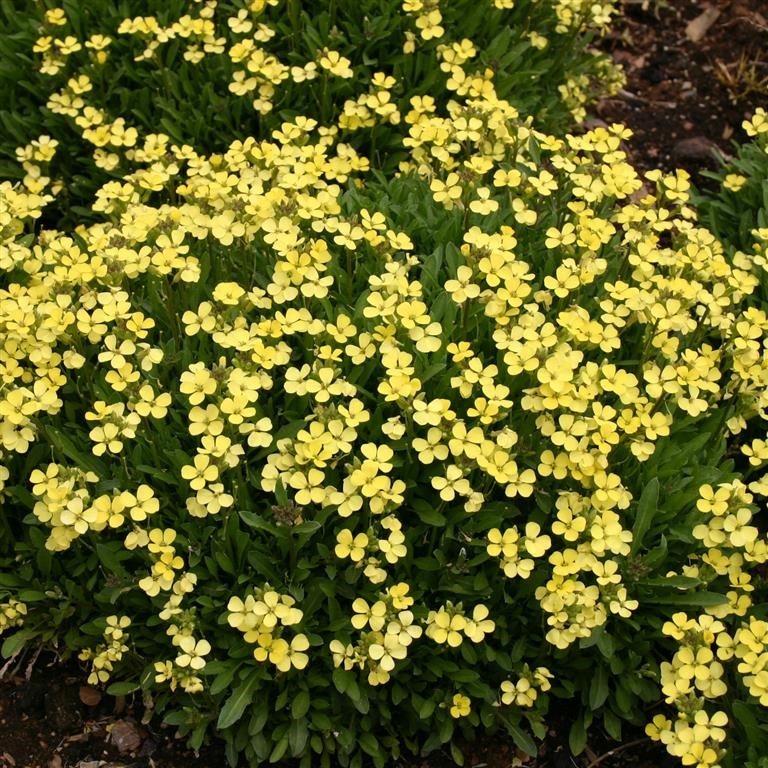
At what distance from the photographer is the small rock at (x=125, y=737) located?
3674mm

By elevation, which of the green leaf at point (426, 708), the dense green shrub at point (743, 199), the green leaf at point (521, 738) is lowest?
the green leaf at point (521, 738)

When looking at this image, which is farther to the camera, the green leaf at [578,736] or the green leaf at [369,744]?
the green leaf at [578,736]

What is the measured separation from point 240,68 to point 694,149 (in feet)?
8.55

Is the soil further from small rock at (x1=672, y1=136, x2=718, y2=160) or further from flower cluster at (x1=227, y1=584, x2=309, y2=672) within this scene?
flower cluster at (x1=227, y1=584, x2=309, y2=672)

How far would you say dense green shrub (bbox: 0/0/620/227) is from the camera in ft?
16.2

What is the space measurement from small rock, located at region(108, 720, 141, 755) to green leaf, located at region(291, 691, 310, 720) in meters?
0.67

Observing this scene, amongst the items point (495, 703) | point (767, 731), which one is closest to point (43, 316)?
point (495, 703)

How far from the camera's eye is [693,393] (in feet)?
11.6

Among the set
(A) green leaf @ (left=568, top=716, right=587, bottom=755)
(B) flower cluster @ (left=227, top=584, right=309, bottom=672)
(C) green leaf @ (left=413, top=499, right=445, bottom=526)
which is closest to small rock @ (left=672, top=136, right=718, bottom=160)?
(C) green leaf @ (left=413, top=499, right=445, bottom=526)

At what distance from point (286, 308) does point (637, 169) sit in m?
2.88

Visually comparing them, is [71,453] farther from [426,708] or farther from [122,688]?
[426,708]

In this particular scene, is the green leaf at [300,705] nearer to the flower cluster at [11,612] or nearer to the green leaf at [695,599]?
the flower cluster at [11,612]

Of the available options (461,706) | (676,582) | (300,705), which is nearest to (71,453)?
(300,705)

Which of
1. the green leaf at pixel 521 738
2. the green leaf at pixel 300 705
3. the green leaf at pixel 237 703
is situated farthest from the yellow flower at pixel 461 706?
the green leaf at pixel 237 703
